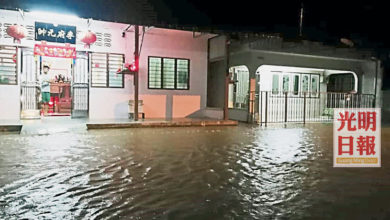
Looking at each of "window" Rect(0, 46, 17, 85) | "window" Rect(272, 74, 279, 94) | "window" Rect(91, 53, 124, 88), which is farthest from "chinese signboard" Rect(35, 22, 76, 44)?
"window" Rect(272, 74, 279, 94)

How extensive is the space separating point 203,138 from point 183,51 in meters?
7.03

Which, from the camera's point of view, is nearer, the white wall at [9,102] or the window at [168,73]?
the white wall at [9,102]

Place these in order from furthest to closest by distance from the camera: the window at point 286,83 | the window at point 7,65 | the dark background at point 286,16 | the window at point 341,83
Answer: the window at point 341,83
the window at point 286,83
the window at point 7,65
the dark background at point 286,16

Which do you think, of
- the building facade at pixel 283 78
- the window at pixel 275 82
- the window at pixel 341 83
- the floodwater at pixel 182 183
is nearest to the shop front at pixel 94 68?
the building facade at pixel 283 78

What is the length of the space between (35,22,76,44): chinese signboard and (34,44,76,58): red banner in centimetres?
51

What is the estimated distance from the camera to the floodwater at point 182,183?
3053mm

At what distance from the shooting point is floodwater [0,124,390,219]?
3.05m

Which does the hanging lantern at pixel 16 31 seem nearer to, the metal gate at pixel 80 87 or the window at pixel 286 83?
the metal gate at pixel 80 87

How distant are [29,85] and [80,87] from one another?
6.20ft

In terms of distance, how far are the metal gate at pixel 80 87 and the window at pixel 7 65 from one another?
2.20m

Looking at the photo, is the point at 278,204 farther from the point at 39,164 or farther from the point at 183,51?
the point at 183,51

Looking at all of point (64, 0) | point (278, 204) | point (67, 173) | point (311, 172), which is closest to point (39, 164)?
point (67, 173)

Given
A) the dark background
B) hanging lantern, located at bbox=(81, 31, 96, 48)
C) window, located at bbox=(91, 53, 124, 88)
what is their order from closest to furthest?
the dark background
hanging lantern, located at bbox=(81, 31, 96, 48)
window, located at bbox=(91, 53, 124, 88)

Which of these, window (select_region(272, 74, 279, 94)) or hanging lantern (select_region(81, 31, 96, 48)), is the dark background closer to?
window (select_region(272, 74, 279, 94))
